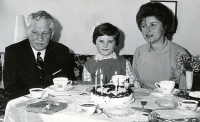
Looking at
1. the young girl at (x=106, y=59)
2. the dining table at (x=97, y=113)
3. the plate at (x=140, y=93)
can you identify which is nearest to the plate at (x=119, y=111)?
the dining table at (x=97, y=113)

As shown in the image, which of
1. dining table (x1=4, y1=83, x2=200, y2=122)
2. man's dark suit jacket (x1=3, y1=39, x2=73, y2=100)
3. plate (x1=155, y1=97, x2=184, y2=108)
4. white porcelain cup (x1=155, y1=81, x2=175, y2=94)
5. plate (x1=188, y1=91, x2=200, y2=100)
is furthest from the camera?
man's dark suit jacket (x1=3, y1=39, x2=73, y2=100)

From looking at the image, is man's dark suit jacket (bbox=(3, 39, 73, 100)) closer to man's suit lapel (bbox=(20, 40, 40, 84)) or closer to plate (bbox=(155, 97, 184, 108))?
man's suit lapel (bbox=(20, 40, 40, 84))

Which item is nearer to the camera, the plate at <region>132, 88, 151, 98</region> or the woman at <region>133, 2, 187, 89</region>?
the plate at <region>132, 88, 151, 98</region>

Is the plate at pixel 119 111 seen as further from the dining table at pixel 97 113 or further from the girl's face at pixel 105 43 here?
the girl's face at pixel 105 43

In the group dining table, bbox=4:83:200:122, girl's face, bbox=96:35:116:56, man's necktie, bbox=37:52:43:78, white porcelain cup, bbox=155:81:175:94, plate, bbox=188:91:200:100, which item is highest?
girl's face, bbox=96:35:116:56

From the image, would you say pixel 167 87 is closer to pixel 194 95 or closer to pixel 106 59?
pixel 194 95

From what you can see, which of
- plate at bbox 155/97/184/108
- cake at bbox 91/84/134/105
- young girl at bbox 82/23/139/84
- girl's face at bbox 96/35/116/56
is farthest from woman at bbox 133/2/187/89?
cake at bbox 91/84/134/105

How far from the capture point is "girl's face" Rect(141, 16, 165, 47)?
3007mm

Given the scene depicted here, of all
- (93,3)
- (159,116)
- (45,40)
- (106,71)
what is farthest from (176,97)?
(93,3)

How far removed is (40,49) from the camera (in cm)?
306

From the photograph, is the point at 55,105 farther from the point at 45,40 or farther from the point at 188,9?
the point at 188,9

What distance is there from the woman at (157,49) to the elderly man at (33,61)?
1.01 m

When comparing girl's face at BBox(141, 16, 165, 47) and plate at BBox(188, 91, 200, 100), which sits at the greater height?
girl's face at BBox(141, 16, 165, 47)

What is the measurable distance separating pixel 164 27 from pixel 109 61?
751 millimetres
